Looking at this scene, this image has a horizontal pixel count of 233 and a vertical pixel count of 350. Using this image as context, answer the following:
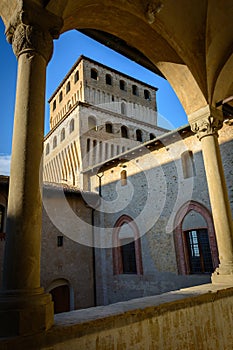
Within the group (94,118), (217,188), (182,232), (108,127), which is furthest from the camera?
(108,127)

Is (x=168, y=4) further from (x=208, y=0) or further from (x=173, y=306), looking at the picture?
(x=173, y=306)

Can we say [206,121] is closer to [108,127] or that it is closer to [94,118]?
[94,118]

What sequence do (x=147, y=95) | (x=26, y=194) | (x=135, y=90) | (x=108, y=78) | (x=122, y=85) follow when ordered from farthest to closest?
(x=147, y=95)
(x=135, y=90)
(x=122, y=85)
(x=108, y=78)
(x=26, y=194)

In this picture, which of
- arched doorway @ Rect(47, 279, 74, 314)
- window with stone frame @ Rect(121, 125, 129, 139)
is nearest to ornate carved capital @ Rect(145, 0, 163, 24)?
arched doorway @ Rect(47, 279, 74, 314)

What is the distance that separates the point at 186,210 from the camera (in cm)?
944

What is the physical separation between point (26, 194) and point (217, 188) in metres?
3.36

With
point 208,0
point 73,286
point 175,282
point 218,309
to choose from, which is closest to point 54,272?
point 73,286

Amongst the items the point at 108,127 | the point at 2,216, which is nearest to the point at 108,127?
the point at 108,127

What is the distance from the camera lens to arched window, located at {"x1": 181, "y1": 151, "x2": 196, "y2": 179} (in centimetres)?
977

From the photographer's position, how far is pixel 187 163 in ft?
32.7

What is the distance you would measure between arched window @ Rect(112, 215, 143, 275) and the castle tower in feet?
20.9

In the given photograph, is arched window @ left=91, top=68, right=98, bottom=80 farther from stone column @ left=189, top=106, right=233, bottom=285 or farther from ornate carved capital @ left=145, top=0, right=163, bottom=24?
ornate carved capital @ left=145, top=0, right=163, bottom=24

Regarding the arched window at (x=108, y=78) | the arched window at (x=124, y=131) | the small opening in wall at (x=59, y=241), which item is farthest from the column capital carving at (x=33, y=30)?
the arched window at (x=108, y=78)

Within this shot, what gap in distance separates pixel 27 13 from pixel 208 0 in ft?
11.4
